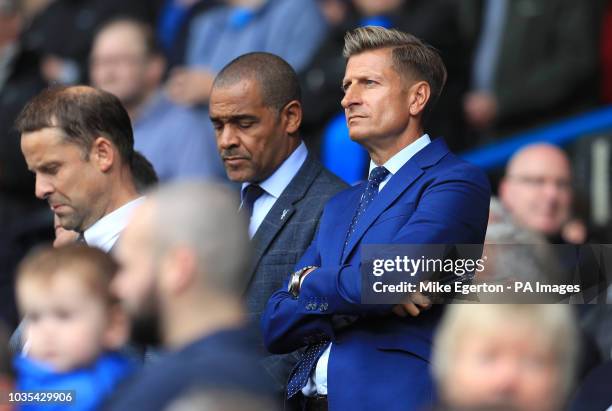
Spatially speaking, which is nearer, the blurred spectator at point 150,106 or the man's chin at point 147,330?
the man's chin at point 147,330

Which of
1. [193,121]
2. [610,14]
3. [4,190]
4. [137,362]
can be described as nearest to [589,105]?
[610,14]

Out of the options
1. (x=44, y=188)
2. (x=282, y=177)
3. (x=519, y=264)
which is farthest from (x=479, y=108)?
(x=44, y=188)

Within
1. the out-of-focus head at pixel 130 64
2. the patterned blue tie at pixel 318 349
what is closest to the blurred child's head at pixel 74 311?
the patterned blue tie at pixel 318 349

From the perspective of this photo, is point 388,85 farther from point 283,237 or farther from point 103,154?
point 103,154

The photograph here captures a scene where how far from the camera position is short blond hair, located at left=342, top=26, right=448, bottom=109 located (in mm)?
5309

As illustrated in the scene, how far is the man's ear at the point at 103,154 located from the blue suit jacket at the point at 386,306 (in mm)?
927

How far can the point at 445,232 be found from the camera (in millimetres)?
4902

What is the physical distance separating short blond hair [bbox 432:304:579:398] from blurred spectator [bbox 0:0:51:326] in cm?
409

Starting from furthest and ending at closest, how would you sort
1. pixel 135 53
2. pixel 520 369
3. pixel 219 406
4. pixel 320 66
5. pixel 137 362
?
→ pixel 135 53 < pixel 320 66 < pixel 137 362 < pixel 520 369 < pixel 219 406

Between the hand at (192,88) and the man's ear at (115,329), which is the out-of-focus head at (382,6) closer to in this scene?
the hand at (192,88)

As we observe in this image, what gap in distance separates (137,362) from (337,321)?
80 centimetres

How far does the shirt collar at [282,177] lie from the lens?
18.9 feet

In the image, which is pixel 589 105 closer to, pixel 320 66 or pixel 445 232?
pixel 320 66

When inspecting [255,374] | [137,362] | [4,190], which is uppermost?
[255,374]
